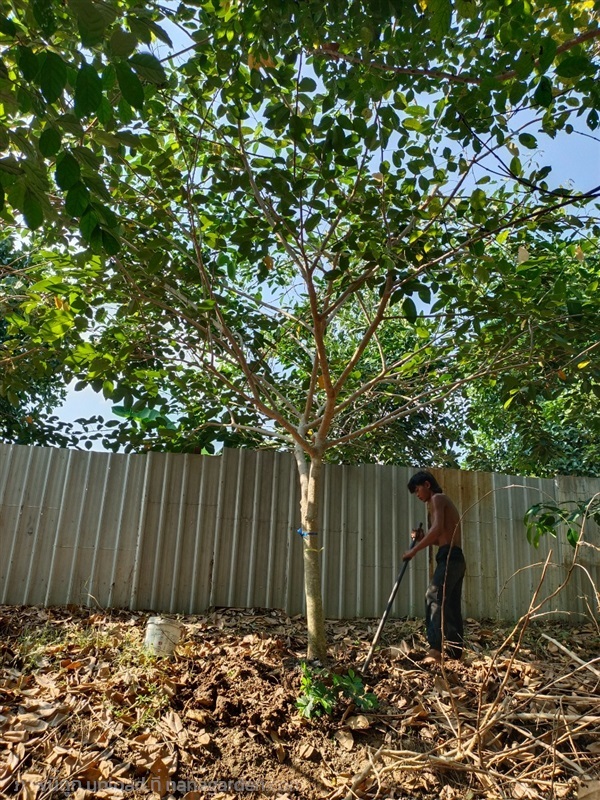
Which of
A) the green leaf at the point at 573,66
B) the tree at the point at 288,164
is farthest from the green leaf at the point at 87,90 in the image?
the green leaf at the point at 573,66

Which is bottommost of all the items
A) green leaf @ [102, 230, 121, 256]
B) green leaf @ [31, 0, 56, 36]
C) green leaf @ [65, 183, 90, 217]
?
green leaf @ [102, 230, 121, 256]

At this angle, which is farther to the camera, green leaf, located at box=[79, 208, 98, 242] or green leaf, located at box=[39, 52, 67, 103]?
green leaf, located at box=[79, 208, 98, 242]

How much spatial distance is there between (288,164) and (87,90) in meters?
2.70

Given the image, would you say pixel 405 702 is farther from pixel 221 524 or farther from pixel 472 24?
pixel 472 24

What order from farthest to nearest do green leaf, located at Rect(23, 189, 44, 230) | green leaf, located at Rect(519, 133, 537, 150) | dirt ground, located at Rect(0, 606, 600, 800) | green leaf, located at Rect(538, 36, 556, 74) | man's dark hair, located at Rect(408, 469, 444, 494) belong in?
man's dark hair, located at Rect(408, 469, 444, 494) → green leaf, located at Rect(519, 133, 537, 150) → dirt ground, located at Rect(0, 606, 600, 800) → green leaf, located at Rect(538, 36, 556, 74) → green leaf, located at Rect(23, 189, 44, 230)

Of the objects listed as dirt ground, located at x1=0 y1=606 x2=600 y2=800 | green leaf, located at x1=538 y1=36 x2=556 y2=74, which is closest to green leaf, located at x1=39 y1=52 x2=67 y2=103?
green leaf, located at x1=538 y1=36 x2=556 y2=74

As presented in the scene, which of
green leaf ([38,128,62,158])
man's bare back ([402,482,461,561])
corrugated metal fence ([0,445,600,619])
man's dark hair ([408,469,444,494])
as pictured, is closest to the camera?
green leaf ([38,128,62,158])

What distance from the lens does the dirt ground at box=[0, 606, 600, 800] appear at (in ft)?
10.1

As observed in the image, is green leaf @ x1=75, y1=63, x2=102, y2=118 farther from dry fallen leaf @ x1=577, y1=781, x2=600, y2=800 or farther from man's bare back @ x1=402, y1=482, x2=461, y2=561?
man's bare back @ x1=402, y1=482, x2=461, y2=561

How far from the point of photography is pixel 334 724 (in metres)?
3.75

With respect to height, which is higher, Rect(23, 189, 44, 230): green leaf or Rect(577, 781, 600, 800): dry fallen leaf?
Rect(23, 189, 44, 230): green leaf

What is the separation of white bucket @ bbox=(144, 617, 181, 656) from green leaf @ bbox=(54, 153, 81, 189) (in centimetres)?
348

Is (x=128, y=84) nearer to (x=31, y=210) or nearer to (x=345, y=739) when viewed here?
(x=31, y=210)

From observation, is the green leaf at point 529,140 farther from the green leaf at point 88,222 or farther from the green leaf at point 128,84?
the green leaf at point 88,222
